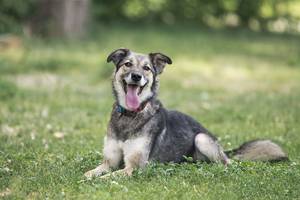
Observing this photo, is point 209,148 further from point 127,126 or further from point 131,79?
point 131,79

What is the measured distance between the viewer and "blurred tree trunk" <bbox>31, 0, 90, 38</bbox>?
72.8ft

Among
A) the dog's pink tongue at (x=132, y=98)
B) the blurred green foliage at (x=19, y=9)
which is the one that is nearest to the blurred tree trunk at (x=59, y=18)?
the blurred green foliage at (x=19, y=9)

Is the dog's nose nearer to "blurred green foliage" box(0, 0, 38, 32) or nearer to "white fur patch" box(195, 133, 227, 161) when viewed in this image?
"white fur patch" box(195, 133, 227, 161)

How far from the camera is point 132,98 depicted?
838 centimetres

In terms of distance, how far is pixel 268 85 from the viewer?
667 inches

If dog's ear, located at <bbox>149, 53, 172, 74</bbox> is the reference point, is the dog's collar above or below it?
below

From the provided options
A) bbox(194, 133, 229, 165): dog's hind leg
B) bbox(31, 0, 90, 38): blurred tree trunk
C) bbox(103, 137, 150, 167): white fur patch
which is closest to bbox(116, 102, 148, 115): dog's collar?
bbox(103, 137, 150, 167): white fur patch

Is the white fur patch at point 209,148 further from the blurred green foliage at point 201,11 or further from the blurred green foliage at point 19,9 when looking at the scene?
the blurred green foliage at point 201,11

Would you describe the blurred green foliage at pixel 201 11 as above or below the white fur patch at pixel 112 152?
below

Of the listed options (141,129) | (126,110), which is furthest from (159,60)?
(141,129)

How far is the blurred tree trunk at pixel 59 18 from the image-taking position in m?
22.2

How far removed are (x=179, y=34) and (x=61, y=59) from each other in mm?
8857

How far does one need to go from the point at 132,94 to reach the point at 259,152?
1920 millimetres

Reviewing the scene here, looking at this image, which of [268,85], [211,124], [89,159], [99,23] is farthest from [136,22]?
[89,159]
